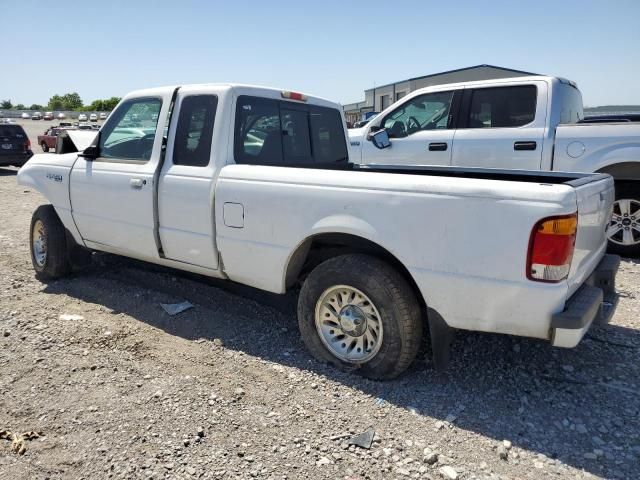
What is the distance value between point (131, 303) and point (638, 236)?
564 cm

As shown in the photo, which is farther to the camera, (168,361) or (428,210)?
(168,361)

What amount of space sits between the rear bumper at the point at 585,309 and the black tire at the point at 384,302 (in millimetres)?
795

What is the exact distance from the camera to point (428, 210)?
9.22 ft

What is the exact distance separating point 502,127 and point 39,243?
5.52 m

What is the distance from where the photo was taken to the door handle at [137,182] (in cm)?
412

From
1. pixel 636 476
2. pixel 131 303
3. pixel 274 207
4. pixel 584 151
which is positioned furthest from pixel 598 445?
pixel 584 151

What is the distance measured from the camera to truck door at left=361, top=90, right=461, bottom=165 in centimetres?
677

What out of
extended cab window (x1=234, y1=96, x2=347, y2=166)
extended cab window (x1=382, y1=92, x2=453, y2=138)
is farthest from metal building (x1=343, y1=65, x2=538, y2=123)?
extended cab window (x1=234, y1=96, x2=347, y2=166)

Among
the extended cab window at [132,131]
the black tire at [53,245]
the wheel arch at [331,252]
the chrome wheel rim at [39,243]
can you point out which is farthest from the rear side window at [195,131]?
the chrome wheel rim at [39,243]

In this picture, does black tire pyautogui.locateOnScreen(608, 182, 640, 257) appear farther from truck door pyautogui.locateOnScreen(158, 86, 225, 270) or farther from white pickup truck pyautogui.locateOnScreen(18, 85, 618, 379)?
truck door pyautogui.locateOnScreen(158, 86, 225, 270)

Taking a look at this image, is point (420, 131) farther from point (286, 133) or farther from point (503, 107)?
point (286, 133)

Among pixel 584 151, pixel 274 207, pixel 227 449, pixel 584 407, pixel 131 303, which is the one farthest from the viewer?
pixel 584 151

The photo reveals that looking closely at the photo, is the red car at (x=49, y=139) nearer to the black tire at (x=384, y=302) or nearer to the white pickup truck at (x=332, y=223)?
the white pickup truck at (x=332, y=223)

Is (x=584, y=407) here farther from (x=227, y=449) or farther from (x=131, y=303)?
(x=131, y=303)
